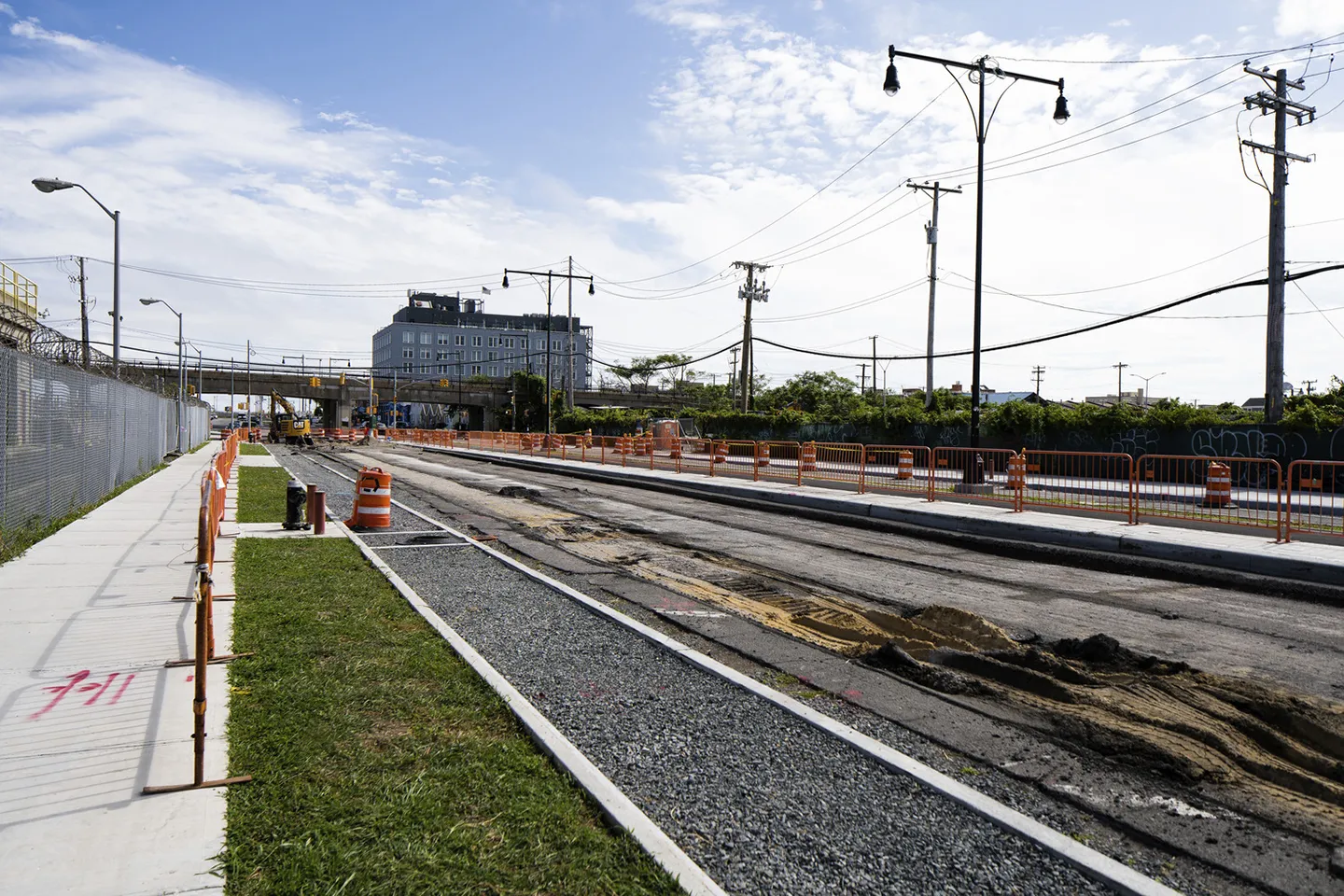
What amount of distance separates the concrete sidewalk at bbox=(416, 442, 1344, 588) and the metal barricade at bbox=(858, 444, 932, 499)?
2.16 ft

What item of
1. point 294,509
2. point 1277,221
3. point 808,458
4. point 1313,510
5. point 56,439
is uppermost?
point 1277,221

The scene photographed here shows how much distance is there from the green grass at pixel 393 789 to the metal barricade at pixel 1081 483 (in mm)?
13528

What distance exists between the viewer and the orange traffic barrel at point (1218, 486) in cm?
1457

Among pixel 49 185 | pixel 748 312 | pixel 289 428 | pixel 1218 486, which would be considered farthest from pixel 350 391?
pixel 1218 486

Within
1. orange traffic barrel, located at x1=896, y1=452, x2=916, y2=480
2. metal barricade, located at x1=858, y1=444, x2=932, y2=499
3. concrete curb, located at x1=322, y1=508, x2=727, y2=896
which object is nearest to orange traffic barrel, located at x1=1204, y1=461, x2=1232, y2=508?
metal barricade, located at x1=858, y1=444, x2=932, y2=499

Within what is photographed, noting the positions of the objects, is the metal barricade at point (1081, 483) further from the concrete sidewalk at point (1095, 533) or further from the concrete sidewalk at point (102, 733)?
the concrete sidewalk at point (102, 733)

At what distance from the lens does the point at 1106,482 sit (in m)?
16.2

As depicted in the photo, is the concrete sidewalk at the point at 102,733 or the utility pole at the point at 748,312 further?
the utility pole at the point at 748,312

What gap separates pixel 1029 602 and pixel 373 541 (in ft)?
29.0

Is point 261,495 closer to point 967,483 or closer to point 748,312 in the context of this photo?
point 967,483

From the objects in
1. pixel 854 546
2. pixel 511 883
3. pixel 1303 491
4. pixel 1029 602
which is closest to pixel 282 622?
pixel 511 883

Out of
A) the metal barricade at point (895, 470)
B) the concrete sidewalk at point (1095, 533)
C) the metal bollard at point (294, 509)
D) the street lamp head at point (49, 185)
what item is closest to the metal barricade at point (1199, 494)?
the concrete sidewalk at point (1095, 533)

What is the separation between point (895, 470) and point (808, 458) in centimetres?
377

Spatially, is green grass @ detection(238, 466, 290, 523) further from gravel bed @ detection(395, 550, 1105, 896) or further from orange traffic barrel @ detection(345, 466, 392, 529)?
gravel bed @ detection(395, 550, 1105, 896)
